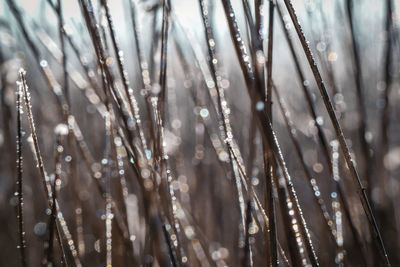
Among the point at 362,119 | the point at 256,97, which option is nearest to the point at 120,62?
the point at 256,97

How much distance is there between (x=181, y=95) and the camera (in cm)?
225

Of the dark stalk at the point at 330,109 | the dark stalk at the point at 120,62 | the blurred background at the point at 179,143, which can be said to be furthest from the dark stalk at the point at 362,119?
the dark stalk at the point at 120,62

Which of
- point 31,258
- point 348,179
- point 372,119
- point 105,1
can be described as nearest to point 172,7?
point 105,1

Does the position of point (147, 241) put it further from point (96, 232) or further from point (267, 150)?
point (96, 232)

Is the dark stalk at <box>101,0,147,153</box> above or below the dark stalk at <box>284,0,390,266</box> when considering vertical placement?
above

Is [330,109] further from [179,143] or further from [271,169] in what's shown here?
[179,143]

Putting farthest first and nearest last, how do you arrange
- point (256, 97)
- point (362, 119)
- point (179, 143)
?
point (179, 143) → point (362, 119) → point (256, 97)

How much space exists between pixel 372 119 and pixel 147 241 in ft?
5.02

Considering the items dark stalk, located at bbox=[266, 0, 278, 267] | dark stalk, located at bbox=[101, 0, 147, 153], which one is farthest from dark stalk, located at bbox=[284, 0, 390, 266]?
dark stalk, located at bbox=[101, 0, 147, 153]

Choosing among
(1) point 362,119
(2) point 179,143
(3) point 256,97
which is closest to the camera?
(3) point 256,97

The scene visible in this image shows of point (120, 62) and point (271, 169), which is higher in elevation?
point (120, 62)

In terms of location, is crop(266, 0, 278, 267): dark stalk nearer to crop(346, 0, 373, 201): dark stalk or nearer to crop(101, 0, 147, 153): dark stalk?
crop(101, 0, 147, 153): dark stalk

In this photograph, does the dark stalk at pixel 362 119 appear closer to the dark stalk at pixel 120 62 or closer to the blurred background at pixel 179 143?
the blurred background at pixel 179 143

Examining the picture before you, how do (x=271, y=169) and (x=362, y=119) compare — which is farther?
(x=362, y=119)
